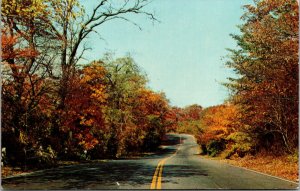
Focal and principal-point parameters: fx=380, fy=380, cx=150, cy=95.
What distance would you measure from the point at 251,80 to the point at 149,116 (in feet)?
99.6

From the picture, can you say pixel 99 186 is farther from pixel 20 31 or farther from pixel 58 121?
pixel 58 121

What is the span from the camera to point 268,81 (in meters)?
23.7

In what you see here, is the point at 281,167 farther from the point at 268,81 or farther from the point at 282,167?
the point at 268,81

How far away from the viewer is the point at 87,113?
29.4 metres

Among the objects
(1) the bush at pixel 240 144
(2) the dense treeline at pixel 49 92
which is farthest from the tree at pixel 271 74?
(2) the dense treeline at pixel 49 92

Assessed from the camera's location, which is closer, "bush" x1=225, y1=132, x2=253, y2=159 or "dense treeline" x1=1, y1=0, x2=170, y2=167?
"dense treeline" x1=1, y1=0, x2=170, y2=167

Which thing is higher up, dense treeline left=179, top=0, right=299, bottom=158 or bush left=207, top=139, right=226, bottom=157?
dense treeline left=179, top=0, right=299, bottom=158

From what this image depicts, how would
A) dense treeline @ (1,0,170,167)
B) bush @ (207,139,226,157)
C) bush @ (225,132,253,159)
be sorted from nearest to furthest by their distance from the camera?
1. dense treeline @ (1,0,170,167)
2. bush @ (225,132,253,159)
3. bush @ (207,139,226,157)

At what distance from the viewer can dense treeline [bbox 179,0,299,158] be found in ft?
55.7

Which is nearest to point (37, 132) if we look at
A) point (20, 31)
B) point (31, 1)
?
point (20, 31)

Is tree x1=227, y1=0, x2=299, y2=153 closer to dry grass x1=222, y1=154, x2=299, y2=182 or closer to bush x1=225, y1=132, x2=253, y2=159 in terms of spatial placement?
dry grass x1=222, y1=154, x2=299, y2=182

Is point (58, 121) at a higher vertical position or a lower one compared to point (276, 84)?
lower

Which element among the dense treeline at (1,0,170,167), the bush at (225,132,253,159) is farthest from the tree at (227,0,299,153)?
the dense treeline at (1,0,170,167)

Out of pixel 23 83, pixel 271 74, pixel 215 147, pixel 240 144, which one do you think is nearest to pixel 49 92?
pixel 23 83
